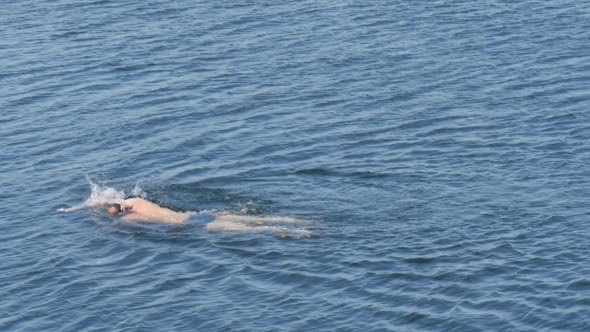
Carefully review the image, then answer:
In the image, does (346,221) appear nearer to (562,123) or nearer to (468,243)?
(468,243)

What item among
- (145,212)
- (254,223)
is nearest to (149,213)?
(145,212)

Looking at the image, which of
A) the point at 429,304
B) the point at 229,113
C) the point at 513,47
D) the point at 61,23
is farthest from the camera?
the point at 61,23

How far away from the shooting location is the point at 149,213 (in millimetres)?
35219

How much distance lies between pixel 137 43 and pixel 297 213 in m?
21.8

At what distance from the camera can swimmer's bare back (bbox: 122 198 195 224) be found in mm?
34875

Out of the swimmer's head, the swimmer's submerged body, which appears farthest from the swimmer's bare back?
the swimmer's head

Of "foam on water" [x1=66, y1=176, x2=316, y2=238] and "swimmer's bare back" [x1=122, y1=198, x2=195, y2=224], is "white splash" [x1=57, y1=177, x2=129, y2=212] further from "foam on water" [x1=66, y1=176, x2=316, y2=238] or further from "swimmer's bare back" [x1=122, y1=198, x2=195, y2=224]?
"swimmer's bare back" [x1=122, y1=198, x2=195, y2=224]

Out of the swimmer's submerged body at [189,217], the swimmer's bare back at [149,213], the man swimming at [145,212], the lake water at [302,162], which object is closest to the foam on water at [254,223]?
the swimmer's submerged body at [189,217]

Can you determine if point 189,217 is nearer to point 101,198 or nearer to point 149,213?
point 149,213

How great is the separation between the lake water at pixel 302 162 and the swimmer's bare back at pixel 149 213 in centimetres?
46

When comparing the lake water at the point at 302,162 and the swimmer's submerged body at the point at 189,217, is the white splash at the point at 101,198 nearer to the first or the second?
the swimmer's submerged body at the point at 189,217

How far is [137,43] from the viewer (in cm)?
5375

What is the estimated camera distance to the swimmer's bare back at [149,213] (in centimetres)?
3488

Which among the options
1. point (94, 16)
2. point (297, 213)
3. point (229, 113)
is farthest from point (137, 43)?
point (297, 213)
